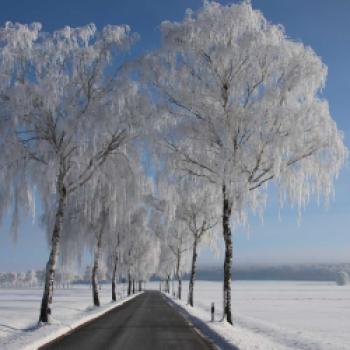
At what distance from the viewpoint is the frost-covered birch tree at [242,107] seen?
1961cm

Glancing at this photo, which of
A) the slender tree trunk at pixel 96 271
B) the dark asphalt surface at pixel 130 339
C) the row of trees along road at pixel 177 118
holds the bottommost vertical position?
the dark asphalt surface at pixel 130 339

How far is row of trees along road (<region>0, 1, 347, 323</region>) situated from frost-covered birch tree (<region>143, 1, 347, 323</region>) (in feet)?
0.15

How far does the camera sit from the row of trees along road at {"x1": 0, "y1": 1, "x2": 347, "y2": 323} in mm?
19625

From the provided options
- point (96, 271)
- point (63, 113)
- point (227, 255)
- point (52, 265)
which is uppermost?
point (63, 113)

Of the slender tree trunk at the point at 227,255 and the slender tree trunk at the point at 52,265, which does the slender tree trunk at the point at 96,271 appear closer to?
the slender tree trunk at the point at 52,265

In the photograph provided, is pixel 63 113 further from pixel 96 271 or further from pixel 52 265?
pixel 96 271

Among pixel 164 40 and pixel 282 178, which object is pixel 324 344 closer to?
pixel 282 178

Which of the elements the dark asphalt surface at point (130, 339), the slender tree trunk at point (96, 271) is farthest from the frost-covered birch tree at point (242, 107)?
the slender tree trunk at point (96, 271)

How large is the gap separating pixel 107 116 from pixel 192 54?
4578 millimetres

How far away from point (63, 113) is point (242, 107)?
24.3ft

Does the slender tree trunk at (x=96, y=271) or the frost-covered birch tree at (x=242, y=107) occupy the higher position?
the frost-covered birch tree at (x=242, y=107)

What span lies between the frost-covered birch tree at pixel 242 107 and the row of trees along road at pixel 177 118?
47mm

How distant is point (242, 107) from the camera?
20.4m

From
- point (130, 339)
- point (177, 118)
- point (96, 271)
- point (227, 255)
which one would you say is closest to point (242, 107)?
point (177, 118)
